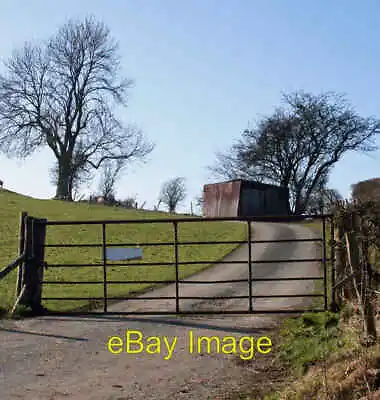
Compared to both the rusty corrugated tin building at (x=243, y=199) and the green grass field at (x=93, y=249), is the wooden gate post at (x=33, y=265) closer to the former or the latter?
the green grass field at (x=93, y=249)

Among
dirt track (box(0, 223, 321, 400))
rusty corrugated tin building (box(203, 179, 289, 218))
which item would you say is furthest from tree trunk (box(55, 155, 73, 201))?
dirt track (box(0, 223, 321, 400))

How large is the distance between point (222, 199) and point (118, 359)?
1679 inches

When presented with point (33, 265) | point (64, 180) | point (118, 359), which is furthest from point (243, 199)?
point (118, 359)

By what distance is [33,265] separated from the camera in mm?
12312

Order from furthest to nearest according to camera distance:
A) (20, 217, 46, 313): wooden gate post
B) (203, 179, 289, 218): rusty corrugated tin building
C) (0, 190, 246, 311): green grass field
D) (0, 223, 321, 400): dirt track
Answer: (203, 179, 289, 218): rusty corrugated tin building, (0, 190, 246, 311): green grass field, (20, 217, 46, 313): wooden gate post, (0, 223, 321, 400): dirt track

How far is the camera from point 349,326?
27.5 ft

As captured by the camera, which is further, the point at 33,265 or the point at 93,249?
the point at 93,249

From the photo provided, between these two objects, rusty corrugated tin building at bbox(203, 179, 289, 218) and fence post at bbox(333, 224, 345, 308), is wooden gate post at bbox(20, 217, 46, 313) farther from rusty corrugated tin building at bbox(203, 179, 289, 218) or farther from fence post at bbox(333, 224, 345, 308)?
rusty corrugated tin building at bbox(203, 179, 289, 218)

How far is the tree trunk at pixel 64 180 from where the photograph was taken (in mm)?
56125

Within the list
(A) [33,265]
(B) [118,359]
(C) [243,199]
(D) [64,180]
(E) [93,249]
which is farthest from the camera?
(D) [64,180]

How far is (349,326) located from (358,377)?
236cm

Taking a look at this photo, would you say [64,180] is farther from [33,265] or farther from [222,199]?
[33,265]

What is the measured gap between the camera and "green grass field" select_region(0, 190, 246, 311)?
51.4 ft

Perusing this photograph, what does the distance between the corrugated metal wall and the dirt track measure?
3570 cm
